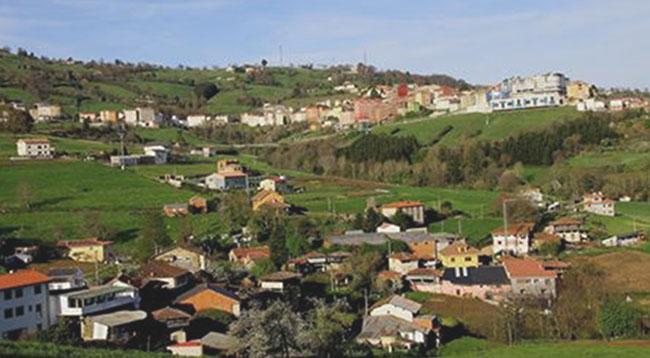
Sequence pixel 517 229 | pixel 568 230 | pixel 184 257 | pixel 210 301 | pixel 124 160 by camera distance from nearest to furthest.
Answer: pixel 210 301, pixel 184 257, pixel 517 229, pixel 568 230, pixel 124 160

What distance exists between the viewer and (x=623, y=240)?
138ft

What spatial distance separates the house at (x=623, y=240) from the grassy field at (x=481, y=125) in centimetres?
3073

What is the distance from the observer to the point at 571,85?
9231 cm

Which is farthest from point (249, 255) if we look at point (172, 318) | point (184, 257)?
point (172, 318)

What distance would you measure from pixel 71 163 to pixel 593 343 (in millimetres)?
43720

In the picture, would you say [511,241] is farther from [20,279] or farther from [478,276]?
[20,279]

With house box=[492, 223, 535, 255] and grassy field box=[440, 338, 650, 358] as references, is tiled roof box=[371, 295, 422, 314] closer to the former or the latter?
grassy field box=[440, 338, 650, 358]

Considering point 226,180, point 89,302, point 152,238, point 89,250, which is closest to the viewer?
point 89,302

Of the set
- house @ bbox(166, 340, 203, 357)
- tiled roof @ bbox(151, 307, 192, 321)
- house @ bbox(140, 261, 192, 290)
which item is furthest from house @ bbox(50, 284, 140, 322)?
house @ bbox(140, 261, 192, 290)

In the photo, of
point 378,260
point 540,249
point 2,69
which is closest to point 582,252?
point 540,249

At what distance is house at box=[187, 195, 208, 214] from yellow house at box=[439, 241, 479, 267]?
1599 centimetres

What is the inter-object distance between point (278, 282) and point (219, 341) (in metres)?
9.78

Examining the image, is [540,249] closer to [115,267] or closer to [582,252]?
[582,252]

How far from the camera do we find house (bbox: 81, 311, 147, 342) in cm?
2338
